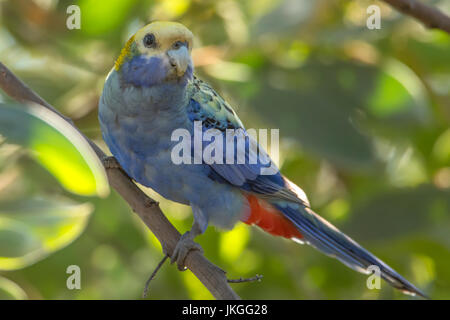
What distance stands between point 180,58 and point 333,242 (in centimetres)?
85

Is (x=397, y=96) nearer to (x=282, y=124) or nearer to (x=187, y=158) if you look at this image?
(x=282, y=124)

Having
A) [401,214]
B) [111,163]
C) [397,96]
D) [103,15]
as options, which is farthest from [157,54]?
[401,214]

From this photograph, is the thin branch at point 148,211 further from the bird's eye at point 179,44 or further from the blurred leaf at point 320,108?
the blurred leaf at point 320,108

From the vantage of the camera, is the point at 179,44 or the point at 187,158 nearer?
the point at 179,44

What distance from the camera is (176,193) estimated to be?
6.68ft

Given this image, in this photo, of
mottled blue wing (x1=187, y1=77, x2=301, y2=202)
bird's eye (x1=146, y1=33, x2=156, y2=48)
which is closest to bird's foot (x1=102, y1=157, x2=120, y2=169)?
mottled blue wing (x1=187, y1=77, x2=301, y2=202)

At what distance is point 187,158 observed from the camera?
6.62 feet

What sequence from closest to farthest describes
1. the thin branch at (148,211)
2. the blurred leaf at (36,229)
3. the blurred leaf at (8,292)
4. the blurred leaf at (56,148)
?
1. the blurred leaf at (56,148)
2. the blurred leaf at (36,229)
3. the blurred leaf at (8,292)
4. the thin branch at (148,211)

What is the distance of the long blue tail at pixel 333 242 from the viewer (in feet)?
6.72

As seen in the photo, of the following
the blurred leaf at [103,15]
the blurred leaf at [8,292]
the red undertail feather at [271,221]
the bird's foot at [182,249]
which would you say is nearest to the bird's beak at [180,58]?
the blurred leaf at [103,15]

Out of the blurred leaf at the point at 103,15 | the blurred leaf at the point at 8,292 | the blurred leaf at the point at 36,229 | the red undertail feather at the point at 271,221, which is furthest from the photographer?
the red undertail feather at the point at 271,221

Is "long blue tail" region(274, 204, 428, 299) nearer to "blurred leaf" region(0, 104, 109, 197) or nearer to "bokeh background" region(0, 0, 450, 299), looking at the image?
"bokeh background" region(0, 0, 450, 299)

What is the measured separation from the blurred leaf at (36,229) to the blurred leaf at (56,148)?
18 centimetres
